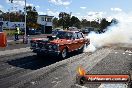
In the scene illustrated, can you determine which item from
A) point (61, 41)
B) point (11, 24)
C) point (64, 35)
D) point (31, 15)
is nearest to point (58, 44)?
point (61, 41)

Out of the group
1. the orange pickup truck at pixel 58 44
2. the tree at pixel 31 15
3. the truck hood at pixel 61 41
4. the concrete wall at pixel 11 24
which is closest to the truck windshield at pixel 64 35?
the orange pickup truck at pixel 58 44

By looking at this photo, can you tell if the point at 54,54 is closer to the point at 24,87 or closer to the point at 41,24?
the point at 24,87

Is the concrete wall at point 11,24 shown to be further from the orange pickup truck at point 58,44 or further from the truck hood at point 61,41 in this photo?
the truck hood at point 61,41

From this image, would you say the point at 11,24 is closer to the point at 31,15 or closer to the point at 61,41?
the point at 31,15

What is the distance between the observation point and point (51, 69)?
12797 millimetres

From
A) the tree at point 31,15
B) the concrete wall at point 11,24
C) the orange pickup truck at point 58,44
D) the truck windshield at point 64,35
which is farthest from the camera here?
the tree at point 31,15

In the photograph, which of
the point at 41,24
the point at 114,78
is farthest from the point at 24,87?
the point at 41,24

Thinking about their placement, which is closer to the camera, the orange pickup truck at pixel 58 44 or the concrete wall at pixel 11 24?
the orange pickup truck at pixel 58 44

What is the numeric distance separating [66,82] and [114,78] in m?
5.58

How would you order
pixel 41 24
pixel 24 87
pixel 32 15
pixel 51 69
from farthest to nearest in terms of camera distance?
1. pixel 32 15
2. pixel 41 24
3. pixel 51 69
4. pixel 24 87

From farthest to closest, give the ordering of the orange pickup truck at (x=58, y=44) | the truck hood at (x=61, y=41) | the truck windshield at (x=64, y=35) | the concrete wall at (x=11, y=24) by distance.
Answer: the concrete wall at (x=11, y=24) < the truck windshield at (x=64, y=35) < the truck hood at (x=61, y=41) < the orange pickup truck at (x=58, y=44)

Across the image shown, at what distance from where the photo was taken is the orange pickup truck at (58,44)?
1545 centimetres

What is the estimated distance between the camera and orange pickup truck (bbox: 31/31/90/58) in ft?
50.7

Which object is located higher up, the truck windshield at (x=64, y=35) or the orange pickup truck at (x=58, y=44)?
the truck windshield at (x=64, y=35)
